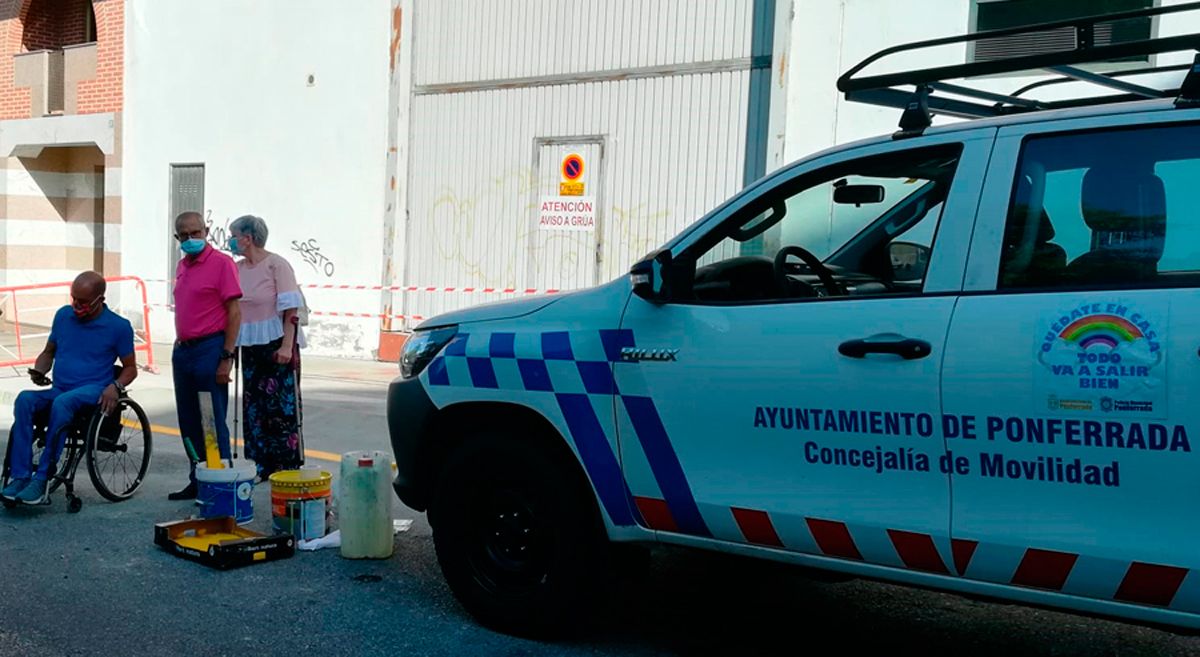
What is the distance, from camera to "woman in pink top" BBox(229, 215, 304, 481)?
7.28 meters

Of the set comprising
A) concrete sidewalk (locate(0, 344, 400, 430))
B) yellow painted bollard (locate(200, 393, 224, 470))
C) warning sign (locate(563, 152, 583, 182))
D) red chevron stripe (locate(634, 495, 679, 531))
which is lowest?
concrete sidewalk (locate(0, 344, 400, 430))

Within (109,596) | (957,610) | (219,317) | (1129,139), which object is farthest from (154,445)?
(1129,139)

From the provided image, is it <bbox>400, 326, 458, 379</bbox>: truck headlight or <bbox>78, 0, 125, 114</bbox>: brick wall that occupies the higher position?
<bbox>78, 0, 125, 114</bbox>: brick wall

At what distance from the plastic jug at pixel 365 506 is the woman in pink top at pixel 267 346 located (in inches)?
67.3

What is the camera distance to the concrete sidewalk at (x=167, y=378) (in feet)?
38.2

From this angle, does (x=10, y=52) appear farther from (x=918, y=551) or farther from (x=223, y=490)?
(x=918, y=551)

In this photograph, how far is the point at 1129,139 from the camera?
347cm

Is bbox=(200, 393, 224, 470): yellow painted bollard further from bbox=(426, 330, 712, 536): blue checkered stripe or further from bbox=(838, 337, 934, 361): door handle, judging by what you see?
bbox=(838, 337, 934, 361): door handle

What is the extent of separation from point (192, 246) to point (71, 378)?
1010 millimetres

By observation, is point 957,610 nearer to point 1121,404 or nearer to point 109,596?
point 1121,404

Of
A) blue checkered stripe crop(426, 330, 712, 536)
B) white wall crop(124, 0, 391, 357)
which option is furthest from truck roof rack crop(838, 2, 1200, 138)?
white wall crop(124, 0, 391, 357)

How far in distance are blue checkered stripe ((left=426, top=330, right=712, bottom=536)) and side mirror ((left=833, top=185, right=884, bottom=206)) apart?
35.1 inches

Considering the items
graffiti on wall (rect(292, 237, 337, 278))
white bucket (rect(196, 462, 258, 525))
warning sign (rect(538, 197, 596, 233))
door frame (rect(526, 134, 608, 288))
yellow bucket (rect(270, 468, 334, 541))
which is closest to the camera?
yellow bucket (rect(270, 468, 334, 541))

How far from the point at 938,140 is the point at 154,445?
7099 millimetres
